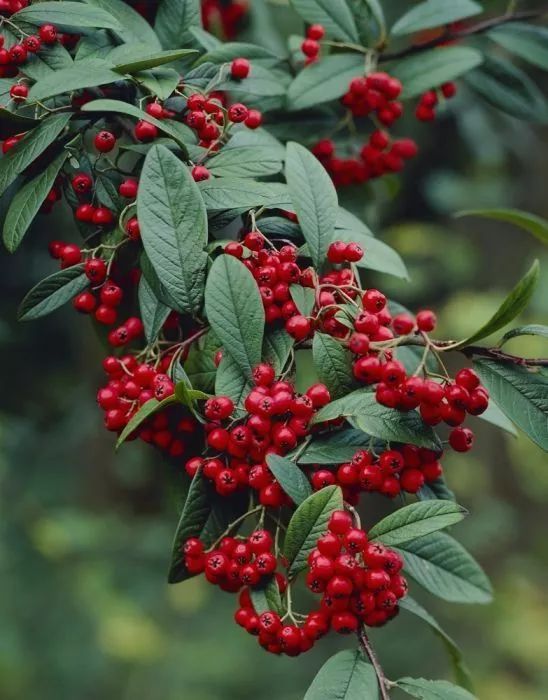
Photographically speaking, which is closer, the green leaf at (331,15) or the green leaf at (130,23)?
the green leaf at (130,23)

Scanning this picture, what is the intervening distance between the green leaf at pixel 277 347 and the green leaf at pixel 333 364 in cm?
5

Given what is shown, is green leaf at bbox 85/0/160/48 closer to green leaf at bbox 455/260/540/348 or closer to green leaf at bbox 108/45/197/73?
green leaf at bbox 108/45/197/73

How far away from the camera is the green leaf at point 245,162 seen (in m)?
1.07

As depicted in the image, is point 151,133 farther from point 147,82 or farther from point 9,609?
Answer: point 9,609

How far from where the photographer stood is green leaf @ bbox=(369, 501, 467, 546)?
2.95 feet

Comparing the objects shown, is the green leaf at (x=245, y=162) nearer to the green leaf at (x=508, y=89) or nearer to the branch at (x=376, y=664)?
the branch at (x=376, y=664)

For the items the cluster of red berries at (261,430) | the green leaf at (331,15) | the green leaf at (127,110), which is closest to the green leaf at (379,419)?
the cluster of red berries at (261,430)

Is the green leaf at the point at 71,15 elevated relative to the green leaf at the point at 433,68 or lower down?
elevated

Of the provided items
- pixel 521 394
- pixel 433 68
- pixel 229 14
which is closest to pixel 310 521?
pixel 521 394

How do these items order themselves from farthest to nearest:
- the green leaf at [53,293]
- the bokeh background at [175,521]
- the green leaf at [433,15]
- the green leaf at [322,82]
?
the bokeh background at [175,521] < the green leaf at [433,15] < the green leaf at [322,82] < the green leaf at [53,293]

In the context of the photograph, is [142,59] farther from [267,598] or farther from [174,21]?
[267,598]

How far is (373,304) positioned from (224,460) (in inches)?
10.6

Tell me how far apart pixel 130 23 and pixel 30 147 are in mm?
295

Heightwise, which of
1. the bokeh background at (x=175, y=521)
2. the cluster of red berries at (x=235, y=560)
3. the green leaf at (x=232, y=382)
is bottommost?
the bokeh background at (x=175, y=521)
